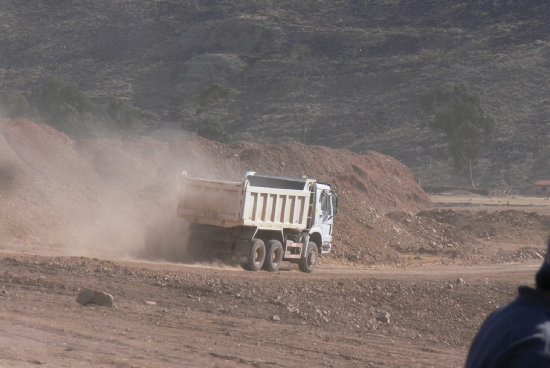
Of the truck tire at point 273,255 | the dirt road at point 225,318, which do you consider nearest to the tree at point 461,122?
the truck tire at point 273,255

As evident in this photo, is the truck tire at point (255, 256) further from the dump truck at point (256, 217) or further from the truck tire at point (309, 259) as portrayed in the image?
the truck tire at point (309, 259)

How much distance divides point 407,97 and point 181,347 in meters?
92.8

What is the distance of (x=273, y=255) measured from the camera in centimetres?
2127

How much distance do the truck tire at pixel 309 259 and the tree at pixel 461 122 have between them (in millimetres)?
61660

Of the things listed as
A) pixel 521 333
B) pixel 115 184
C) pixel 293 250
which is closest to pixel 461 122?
pixel 115 184

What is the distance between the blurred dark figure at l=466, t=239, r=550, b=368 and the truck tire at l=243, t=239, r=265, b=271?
17.4 m

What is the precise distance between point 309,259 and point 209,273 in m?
3.99

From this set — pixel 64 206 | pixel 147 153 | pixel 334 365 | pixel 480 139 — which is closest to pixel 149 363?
pixel 334 365

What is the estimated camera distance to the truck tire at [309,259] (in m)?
22.3

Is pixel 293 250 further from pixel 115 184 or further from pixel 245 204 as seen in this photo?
pixel 115 184

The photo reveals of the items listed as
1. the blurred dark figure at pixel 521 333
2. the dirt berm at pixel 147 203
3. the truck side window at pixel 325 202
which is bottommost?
the dirt berm at pixel 147 203

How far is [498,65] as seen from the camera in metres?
104

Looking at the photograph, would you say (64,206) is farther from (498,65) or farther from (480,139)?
(498,65)

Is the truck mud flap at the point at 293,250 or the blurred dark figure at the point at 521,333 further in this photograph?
the truck mud flap at the point at 293,250
